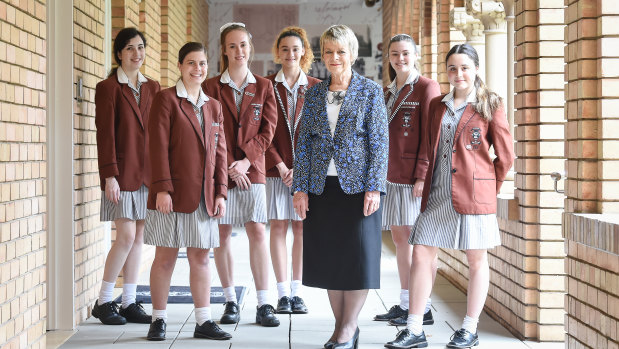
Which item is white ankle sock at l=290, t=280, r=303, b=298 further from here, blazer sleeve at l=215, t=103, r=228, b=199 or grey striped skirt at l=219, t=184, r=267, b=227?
blazer sleeve at l=215, t=103, r=228, b=199

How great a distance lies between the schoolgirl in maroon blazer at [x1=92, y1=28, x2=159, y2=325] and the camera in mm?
5129

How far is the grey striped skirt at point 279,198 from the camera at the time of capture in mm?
5465

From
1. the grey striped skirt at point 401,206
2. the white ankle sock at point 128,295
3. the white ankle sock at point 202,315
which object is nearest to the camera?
the white ankle sock at point 202,315

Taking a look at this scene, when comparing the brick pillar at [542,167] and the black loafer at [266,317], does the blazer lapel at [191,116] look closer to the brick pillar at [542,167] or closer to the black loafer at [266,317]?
the black loafer at [266,317]

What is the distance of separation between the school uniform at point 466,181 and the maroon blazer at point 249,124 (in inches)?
44.2

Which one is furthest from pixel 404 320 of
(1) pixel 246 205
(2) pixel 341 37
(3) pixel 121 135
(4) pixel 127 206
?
(3) pixel 121 135

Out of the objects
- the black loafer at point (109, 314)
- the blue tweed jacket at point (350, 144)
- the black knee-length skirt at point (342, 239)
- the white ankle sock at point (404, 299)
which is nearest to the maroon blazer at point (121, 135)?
A: the black loafer at point (109, 314)

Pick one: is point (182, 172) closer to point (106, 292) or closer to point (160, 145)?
point (160, 145)

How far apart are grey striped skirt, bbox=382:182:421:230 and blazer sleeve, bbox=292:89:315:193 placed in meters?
1.02

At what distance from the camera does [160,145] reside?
4.54 meters

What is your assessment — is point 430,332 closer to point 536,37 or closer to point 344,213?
point 344,213

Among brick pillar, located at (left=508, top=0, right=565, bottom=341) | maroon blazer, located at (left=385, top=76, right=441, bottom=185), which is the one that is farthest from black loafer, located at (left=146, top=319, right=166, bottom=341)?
brick pillar, located at (left=508, top=0, right=565, bottom=341)

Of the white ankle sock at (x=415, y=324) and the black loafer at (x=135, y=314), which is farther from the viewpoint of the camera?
the black loafer at (x=135, y=314)

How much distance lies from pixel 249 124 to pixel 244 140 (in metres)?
0.10
